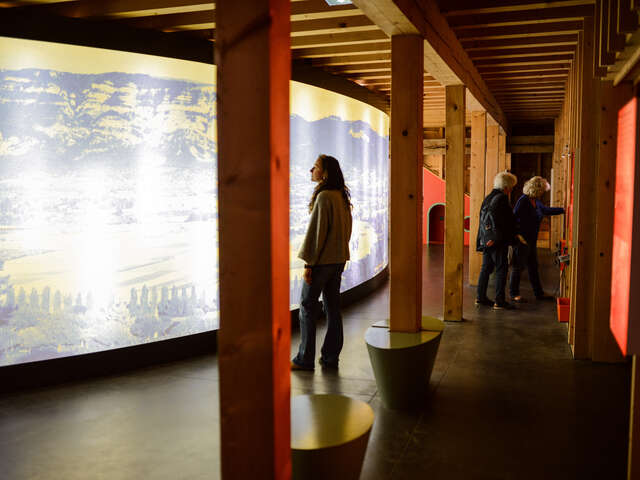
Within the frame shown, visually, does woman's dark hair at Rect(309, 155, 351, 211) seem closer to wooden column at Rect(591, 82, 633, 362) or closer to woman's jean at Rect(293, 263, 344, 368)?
woman's jean at Rect(293, 263, 344, 368)

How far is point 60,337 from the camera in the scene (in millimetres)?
4516

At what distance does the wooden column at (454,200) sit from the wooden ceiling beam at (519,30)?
80cm

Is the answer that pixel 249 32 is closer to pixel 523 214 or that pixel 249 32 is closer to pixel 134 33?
pixel 134 33

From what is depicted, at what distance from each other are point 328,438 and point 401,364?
5.38ft

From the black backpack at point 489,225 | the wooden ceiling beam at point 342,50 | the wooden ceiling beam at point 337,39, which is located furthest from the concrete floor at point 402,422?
the wooden ceiling beam at point 342,50

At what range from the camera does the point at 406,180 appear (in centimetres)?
399

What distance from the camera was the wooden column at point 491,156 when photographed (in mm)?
10406

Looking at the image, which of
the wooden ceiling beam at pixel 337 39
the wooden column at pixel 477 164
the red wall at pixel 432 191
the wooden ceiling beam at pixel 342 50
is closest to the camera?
the wooden ceiling beam at pixel 337 39

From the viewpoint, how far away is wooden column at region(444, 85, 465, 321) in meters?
6.27

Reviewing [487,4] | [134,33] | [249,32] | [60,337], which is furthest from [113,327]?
[487,4]

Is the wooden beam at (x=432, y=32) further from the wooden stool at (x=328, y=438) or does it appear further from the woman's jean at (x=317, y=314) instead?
the wooden stool at (x=328, y=438)

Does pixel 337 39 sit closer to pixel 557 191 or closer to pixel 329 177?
pixel 329 177

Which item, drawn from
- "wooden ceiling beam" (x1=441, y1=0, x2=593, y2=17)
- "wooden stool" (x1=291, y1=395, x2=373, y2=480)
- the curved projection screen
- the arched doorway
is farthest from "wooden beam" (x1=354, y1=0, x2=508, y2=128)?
the arched doorway

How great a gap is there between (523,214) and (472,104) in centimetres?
170
